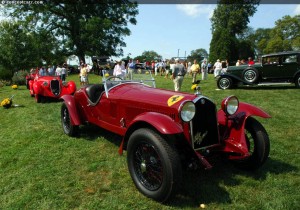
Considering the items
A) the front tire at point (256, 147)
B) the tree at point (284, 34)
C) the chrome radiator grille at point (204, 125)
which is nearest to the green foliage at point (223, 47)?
the tree at point (284, 34)

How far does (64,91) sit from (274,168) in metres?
9.30

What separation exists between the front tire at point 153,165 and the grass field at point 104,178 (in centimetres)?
16

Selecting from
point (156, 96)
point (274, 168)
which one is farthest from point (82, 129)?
point (274, 168)

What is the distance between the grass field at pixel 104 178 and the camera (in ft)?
11.7

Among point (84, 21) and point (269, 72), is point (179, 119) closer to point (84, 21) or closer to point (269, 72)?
point (269, 72)

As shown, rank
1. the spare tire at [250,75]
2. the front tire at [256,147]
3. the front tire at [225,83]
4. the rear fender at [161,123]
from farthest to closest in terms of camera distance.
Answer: the front tire at [225,83] → the spare tire at [250,75] → the front tire at [256,147] → the rear fender at [161,123]

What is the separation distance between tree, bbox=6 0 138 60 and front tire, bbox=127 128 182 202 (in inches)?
1254

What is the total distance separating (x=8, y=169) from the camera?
4695 mm

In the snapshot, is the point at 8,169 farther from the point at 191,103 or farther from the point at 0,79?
the point at 0,79

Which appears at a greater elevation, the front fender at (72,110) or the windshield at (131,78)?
the windshield at (131,78)

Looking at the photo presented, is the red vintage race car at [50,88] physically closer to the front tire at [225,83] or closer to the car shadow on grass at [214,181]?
the front tire at [225,83]

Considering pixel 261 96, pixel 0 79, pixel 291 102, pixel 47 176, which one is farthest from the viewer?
A: pixel 0 79

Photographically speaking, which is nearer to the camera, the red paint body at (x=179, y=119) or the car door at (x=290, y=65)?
the red paint body at (x=179, y=119)

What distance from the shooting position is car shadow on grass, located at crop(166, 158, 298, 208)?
3566mm
